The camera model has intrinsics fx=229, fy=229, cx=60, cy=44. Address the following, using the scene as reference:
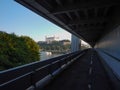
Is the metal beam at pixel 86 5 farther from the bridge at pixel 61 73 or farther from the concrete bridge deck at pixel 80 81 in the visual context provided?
the concrete bridge deck at pixel 80 81

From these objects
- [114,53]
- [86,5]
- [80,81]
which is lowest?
[80,81]

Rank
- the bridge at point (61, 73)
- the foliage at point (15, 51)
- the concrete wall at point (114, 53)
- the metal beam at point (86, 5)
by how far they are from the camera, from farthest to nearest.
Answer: the foliage at point (15, 51) → the metal beam at point (86, 5) → the concrete wall at point (114, 53) → the bridge at point (61, 73)

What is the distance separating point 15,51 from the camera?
4497 cm

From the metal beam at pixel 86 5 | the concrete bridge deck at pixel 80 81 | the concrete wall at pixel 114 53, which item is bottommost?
the concrete bridge deck at pixel 80 81

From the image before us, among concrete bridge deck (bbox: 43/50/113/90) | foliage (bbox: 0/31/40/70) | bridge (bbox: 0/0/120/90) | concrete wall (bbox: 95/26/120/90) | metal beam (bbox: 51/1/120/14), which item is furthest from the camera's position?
foliage (bbox: 0/31/40/70)

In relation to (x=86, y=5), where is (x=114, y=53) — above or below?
below

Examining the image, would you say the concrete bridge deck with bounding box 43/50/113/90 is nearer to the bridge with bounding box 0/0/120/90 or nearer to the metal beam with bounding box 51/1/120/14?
the bridge with bounding box 0/0/120/90

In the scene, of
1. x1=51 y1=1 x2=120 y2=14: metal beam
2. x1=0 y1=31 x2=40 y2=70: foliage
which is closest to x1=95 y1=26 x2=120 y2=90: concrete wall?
x1=51 y1=1 x2=120 y2=14: metal beam

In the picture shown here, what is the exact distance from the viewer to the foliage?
41406mm

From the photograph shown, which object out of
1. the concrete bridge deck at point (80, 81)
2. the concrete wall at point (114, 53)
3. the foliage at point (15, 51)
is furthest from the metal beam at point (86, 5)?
the foliage at point (15, 51)

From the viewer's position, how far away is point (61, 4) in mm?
17547

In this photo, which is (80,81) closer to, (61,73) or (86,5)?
(61,73)

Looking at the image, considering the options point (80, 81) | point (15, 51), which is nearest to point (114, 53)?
point (80, 81)

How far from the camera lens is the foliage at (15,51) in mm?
41406
